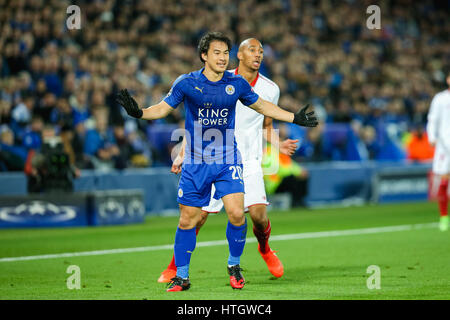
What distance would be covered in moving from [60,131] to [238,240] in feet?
28.9

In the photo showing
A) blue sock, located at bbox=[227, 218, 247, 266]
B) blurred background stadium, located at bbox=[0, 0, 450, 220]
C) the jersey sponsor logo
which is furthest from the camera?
blurred background stadium, located at bbox=[0, 0, 450, 220]

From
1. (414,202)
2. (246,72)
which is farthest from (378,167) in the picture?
(246,72)

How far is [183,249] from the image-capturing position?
7449mm

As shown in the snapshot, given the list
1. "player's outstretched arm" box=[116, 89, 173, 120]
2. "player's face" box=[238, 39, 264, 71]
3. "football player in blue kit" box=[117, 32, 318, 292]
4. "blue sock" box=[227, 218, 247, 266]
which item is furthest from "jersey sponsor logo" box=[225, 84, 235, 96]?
"blue sock" box=[227, 218, 247, 266]

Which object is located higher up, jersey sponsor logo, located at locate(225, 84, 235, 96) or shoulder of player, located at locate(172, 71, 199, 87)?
shoulder of player, located at locate(172, 71, 199, 87)

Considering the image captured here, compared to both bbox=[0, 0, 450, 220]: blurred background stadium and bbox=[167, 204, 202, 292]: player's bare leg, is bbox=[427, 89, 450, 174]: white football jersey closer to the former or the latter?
bbox=[0, 0, 450, 220]: blurred background stadium

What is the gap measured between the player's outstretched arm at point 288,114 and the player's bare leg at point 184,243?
1.18 metres

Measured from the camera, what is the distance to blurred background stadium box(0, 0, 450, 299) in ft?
29.9

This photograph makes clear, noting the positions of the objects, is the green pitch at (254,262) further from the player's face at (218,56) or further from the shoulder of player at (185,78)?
the player's face at (218,56)

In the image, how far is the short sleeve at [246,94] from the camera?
752 centimetres

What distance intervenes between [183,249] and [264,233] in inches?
55.8

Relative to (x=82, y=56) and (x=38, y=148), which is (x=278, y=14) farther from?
(x=38, y=148)

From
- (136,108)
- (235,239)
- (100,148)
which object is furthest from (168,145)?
(136,108)

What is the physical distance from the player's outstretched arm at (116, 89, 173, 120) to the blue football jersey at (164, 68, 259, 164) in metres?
0.12
